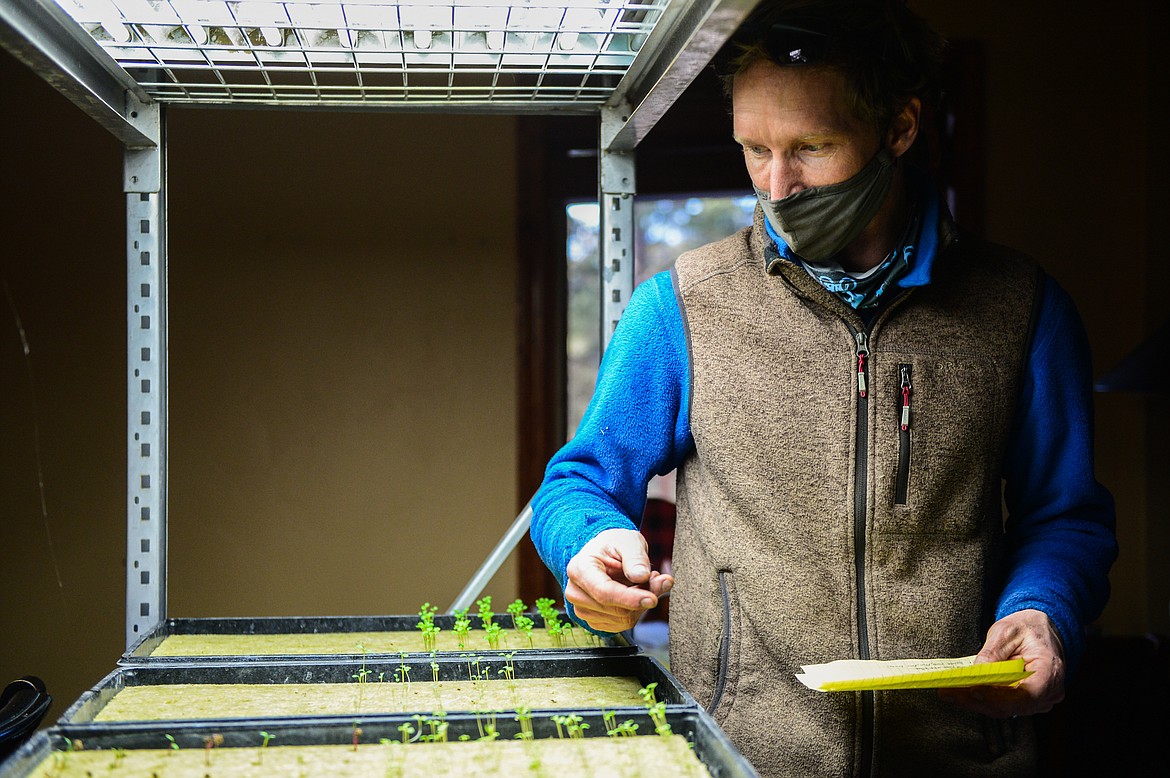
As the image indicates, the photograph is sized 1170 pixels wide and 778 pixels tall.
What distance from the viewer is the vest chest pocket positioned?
1394 mm

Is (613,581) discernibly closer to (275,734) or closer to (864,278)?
(275,734)

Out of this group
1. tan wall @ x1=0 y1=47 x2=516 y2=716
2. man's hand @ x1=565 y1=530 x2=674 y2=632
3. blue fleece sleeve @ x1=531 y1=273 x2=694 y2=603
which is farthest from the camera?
tan wall @ x1=0 y1=47 x2=516 y2=716

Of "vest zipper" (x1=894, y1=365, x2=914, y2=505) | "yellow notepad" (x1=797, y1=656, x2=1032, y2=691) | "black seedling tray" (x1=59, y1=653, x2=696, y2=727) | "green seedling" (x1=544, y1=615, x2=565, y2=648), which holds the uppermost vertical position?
"vest zipper" (x1=894, y1=365, x2=914, y2=505)

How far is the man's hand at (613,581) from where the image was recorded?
122cm

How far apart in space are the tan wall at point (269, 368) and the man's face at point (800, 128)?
8.11 feet

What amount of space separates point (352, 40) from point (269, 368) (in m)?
2.55

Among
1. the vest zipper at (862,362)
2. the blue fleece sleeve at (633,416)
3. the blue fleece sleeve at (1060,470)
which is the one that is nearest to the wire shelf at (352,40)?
the blue fleece sleeve at (633,416)

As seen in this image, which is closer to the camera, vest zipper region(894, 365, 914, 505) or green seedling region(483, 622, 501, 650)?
vest zipper region(894, 365, 914, 505)

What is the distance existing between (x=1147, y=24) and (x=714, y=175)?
1.65 meters

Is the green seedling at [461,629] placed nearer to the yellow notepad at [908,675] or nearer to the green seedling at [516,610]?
the green seedling at [516,610]

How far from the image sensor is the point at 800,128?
1385 millimetres

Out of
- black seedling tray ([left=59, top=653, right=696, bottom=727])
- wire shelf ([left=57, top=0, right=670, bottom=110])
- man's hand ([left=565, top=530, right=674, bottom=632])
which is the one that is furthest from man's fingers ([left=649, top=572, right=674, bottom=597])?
wire shelf ([left=57, top=0, right=670, bottom=110])

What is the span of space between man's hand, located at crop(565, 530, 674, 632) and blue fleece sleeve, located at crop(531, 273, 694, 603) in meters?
0.16

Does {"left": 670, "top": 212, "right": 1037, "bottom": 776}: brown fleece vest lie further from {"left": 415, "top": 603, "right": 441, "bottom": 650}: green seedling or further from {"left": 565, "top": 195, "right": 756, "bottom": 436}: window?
{"left": 565, "top": 195, "right": 756, "bottom": 436}: window
